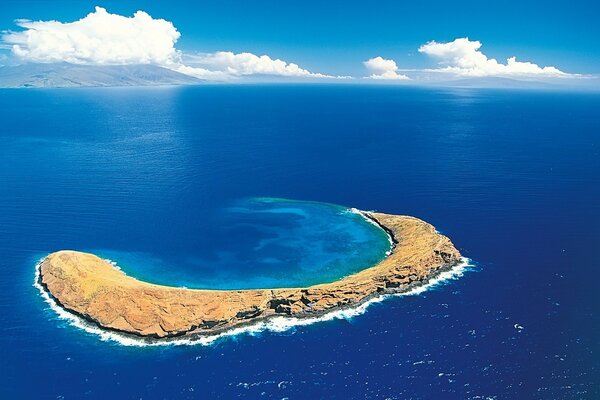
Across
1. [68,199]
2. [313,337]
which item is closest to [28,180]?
[68,199]

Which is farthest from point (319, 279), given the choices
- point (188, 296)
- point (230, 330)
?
point (188, 296)

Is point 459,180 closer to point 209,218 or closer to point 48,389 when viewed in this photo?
point 209,218

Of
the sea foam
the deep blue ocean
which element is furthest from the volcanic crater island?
the deep blue ocean

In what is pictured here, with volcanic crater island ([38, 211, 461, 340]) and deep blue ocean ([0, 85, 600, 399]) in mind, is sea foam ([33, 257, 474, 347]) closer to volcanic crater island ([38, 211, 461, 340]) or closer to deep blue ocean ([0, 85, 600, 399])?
volcanic crater island ([38, 211, 461, 340])

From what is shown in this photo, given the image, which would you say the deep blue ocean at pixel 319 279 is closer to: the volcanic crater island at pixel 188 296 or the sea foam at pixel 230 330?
the sea foam at pixel 230 330

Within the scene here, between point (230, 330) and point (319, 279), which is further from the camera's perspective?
point (319, 279)

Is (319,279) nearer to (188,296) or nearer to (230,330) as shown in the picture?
(230,330)

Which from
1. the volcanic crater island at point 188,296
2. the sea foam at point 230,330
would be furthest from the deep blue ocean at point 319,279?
the volcanic crater island at point 188,296

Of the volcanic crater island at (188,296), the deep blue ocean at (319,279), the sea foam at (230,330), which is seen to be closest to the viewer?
the deep blue ocean at (319,279)
